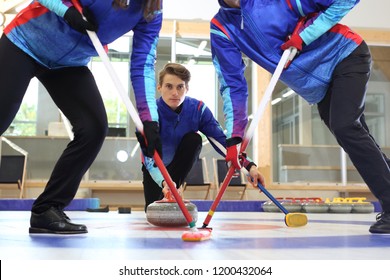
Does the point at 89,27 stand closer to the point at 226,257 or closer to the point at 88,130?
the point at 88,130

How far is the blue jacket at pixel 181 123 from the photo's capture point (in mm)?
2920

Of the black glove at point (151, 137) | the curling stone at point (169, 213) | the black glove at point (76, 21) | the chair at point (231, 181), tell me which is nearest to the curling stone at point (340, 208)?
the chair at point (231, 181)

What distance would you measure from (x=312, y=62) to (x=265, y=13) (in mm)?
306

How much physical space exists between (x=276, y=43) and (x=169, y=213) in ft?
3.05

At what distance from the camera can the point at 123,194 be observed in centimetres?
778

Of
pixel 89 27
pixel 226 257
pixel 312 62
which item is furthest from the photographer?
pixel 312 62

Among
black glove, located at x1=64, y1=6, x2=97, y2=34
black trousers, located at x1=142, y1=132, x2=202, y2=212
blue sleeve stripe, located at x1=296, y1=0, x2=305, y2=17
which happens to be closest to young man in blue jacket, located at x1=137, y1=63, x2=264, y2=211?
black trousers, located at x1=142, y1=132, x2=202, y2=212

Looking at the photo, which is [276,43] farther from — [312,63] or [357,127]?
[357,127]

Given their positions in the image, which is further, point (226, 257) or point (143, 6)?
point (143, 6)

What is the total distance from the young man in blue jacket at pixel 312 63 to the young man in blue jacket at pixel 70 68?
20.4 inches

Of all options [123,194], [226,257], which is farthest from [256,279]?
[123,194]

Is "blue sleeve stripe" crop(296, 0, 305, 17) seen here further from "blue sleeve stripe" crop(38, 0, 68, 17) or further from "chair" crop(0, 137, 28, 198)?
"chair" crop(0, 137, 28, 198)

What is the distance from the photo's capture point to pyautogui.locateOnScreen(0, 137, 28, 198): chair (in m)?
7.20

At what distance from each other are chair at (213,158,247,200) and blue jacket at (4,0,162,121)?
564cm
